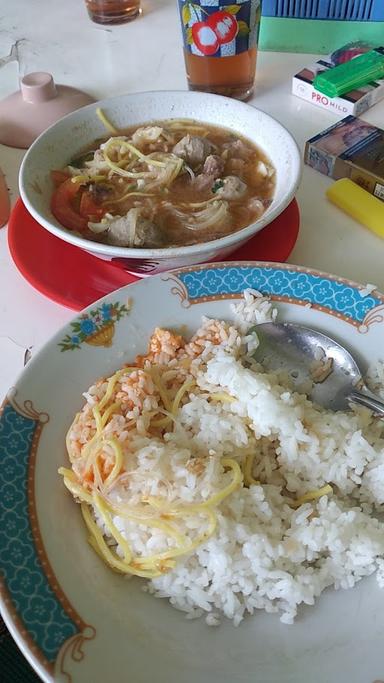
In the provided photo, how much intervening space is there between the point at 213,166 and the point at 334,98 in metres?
0.50

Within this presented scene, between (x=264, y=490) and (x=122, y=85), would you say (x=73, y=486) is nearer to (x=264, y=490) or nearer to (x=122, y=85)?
(x=264, y=490)

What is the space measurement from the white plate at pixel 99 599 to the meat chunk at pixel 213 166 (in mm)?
486

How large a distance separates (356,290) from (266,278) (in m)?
0.16

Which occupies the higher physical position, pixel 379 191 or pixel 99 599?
pixel 379 191

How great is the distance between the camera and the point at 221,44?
5.22 feet

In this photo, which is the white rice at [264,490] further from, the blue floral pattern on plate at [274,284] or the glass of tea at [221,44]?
the glass of tea at [221,44]

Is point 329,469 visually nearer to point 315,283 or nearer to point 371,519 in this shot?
point 371,519

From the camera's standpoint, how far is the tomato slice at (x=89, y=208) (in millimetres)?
1357

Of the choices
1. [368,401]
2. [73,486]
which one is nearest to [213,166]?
[368,401]

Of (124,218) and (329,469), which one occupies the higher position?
(124,218)

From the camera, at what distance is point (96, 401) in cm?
100

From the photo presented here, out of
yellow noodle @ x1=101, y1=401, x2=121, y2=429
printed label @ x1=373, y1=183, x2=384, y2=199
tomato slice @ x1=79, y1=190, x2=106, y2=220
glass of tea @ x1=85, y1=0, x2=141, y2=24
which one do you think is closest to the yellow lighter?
printed label @ x1=373, y1=183, x2=384, y2=199

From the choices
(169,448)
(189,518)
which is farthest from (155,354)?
(189,518)

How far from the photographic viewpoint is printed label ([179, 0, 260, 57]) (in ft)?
4.91
